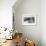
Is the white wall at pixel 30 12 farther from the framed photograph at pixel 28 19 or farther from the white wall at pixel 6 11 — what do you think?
the white wall at pixel 6 11

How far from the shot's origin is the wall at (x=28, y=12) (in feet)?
15.7

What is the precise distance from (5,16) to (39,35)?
1.64m

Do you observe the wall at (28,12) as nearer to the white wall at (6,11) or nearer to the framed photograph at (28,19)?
the framed photograph at (28,19)

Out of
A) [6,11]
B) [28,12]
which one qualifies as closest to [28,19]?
[28,12]

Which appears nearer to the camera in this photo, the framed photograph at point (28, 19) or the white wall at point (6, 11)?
the white wall at point (6, 11)

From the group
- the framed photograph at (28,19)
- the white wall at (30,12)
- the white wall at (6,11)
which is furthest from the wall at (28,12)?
the white wall at (6,11)

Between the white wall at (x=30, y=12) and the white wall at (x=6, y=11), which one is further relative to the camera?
the white wall at (x=30, y=12)

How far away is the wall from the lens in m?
4.79

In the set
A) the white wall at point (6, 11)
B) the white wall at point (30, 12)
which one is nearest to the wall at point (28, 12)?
the white wall at point (30, 12)

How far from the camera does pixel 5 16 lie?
14.1 feet

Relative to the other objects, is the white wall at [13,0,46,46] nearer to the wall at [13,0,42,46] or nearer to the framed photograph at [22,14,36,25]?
the wall at [13,0,42,46]

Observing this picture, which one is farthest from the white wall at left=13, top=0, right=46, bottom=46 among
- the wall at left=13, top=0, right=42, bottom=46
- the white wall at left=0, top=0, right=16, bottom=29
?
the white wall at left=0, top=0, right=16, bottom=29

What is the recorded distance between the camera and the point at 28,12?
4.79 meters

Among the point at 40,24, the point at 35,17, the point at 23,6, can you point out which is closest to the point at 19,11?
the point at 23,6
